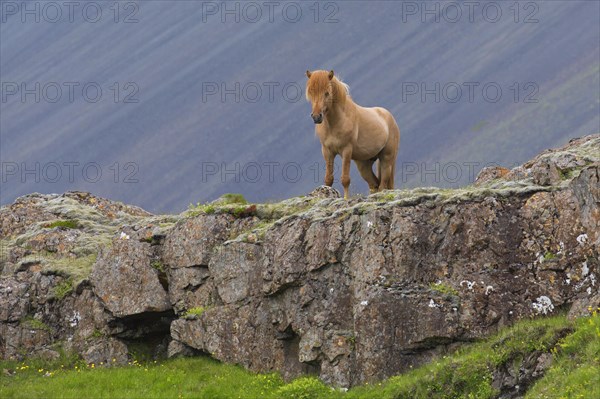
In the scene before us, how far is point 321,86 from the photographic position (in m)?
30.3

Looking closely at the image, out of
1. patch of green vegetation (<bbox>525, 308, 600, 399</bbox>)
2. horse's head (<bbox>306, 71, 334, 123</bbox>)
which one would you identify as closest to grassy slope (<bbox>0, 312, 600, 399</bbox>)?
patch of green vegetation (<bbox>525, 308, 600, 399</bbox>)

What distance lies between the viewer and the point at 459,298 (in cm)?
2552

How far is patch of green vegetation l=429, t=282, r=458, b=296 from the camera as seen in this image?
25641mm

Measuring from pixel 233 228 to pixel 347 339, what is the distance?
232 inches

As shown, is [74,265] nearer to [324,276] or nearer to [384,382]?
[324,276]

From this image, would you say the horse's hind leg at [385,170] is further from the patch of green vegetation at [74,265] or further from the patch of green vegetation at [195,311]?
the patch of green vegetation at [74,265]

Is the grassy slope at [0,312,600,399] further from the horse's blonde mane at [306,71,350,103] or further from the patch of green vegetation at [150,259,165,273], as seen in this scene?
the horse's blonde mane at [306,71,350,103]

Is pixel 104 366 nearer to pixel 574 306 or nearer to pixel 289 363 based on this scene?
pixel 289 363

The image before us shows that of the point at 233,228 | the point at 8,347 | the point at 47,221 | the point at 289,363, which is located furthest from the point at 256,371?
the point at 47,221

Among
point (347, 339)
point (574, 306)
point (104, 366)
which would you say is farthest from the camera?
point (104, 366)

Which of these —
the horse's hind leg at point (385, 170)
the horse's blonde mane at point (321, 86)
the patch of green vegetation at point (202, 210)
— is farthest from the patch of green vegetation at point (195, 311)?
the horse's hind leg at point (385, 170)

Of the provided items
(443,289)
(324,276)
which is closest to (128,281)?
(324,276)

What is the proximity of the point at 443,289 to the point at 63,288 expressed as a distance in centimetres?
1211

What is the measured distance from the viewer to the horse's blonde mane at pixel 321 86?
30250mm
